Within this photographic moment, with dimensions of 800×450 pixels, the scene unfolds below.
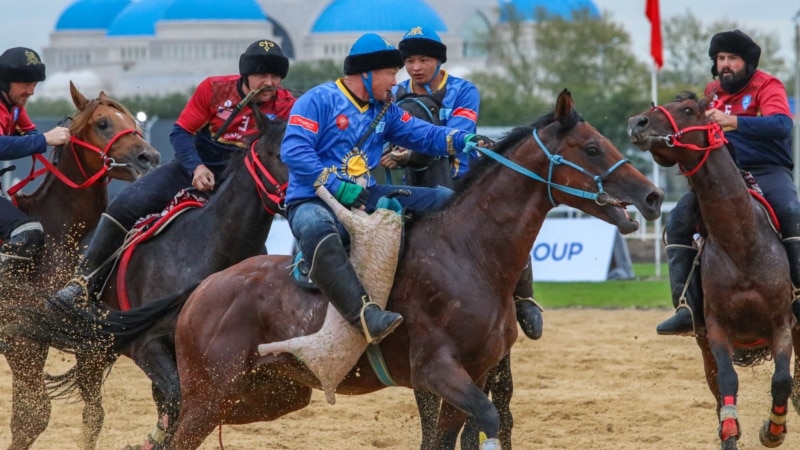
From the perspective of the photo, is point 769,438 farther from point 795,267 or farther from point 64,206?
point 64,206

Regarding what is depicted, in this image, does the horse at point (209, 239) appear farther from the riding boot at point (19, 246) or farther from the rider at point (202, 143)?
the riding boot at point (19, 246)

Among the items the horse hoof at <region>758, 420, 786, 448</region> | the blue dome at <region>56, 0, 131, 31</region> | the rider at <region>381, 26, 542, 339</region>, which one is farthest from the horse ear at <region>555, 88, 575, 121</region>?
the blue dome at <region>56, 0, 131, 31</region>

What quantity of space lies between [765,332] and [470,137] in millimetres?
2416

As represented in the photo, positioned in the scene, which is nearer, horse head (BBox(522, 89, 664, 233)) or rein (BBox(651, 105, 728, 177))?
horse head (BBox(522, 89, 664, 233))

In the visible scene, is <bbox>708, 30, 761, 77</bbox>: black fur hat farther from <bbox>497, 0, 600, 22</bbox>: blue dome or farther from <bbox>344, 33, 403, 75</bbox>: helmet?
<bbox>497, 0, 600, 22</bbox>: blue dome

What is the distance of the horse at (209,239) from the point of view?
29.5 feet

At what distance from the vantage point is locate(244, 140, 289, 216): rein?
8961mm

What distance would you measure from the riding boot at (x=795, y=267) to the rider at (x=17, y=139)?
4.71 meters

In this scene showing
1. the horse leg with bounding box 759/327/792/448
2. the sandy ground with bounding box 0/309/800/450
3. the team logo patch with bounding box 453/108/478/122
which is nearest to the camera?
the horse leg with bounding box 759/327/792/448

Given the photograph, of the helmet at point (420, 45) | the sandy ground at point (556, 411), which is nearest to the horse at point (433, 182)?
the helmet at point (420, 45)

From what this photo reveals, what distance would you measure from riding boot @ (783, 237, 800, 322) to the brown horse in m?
2.14

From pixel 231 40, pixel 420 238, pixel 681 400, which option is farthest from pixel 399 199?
pixel 231 40

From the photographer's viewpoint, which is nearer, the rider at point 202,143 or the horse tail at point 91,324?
the horse tail at point 91,324

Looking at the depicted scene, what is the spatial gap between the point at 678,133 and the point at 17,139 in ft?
13.8
